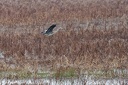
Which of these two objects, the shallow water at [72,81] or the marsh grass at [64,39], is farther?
the marsh grass at [64,39]

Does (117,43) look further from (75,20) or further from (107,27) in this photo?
(75,20)

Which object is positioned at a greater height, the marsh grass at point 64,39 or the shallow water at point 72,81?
the marsh grass at point 64,39

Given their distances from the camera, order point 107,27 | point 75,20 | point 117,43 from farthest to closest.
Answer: point 75,20 < point 107,27 < point 117,43

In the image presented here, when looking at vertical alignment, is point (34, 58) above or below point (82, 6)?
below

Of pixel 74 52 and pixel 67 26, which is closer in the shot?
pixel 74 52

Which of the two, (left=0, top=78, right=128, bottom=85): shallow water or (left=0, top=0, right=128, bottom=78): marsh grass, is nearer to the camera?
(left=0, top=78, right=128, bottom=85): shallow water

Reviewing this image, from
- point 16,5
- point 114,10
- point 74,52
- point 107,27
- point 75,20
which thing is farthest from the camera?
point 16,5

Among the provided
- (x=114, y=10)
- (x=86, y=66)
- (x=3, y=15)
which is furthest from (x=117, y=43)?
(x=3, y=15)

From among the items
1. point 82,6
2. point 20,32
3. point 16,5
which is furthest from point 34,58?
point 16,5

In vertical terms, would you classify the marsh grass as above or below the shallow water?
above

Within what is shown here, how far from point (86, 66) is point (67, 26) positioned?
792 centimetres

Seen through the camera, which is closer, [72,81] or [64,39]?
[72,81]

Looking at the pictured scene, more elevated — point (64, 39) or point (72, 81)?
point (64, 39)

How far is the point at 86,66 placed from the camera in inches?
427
